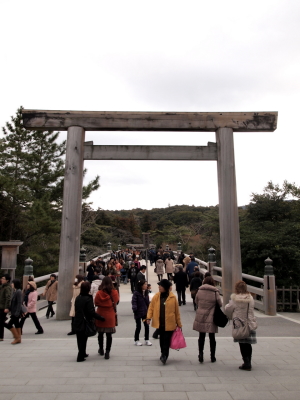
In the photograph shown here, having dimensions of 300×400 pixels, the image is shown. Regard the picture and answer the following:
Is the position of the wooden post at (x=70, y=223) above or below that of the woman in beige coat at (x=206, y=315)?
above

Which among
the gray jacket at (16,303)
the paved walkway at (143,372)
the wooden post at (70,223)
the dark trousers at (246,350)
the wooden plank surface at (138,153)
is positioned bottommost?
the paved walkway at (143,372)

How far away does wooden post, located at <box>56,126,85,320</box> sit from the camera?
986 cm

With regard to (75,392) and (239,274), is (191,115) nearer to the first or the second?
(239,274)

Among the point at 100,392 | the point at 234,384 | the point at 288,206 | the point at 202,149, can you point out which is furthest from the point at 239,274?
the point at 288,206

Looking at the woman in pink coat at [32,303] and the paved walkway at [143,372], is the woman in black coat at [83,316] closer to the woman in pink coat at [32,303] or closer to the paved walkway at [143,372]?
the paved walkway at [143,372]

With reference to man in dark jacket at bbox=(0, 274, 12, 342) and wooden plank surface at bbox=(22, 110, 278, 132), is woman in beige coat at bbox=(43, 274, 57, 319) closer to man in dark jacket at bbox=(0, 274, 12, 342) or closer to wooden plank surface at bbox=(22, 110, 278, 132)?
man in dark jacket at bbox=(0, 274, 12, 342)

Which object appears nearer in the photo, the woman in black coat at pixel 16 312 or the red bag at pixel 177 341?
the red bag at pixel 177 341

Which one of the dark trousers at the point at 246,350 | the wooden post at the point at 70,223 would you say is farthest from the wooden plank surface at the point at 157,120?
the dark trousers at the point at 246,350

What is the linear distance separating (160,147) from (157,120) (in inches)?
31.1

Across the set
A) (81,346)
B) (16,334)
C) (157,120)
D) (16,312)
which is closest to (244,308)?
(81,346)

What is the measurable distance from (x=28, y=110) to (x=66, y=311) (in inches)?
224

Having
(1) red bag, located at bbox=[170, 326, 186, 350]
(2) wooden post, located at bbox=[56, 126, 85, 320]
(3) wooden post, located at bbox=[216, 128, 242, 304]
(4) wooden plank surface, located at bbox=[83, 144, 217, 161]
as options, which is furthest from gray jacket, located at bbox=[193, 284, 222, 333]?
(4) wooden plank surface, located at bbox=[83, 144, 217, 161]

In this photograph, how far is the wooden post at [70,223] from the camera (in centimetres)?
986

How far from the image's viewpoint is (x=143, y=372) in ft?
17.4
